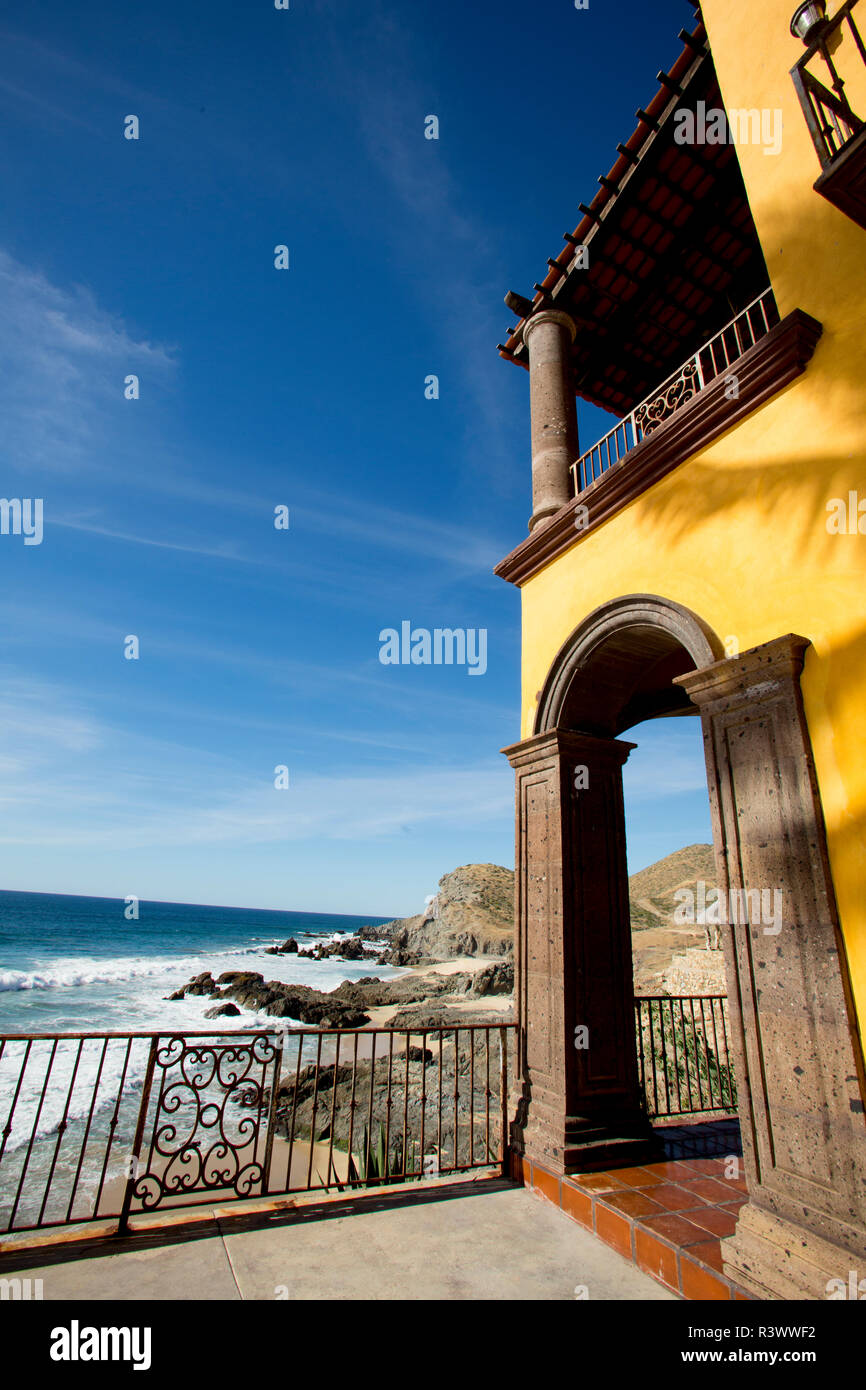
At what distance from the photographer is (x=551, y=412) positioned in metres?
7.09

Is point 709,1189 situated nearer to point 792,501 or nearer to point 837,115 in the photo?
point 792,501

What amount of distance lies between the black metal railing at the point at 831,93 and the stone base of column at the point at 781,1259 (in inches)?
221

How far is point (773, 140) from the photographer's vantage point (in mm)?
4613

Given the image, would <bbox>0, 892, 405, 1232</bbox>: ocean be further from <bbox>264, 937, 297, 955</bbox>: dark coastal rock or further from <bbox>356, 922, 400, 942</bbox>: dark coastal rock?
<bbox>356, 922, 400, 942</bbox>: dark coastal rock

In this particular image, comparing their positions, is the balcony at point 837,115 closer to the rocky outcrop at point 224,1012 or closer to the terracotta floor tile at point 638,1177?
the terracotta floor tile at point 638,1177

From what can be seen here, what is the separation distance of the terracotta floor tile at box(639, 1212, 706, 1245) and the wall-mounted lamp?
7424 mm

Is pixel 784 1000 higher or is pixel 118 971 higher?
pixel 784 1000

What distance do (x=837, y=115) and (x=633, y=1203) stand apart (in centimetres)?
698

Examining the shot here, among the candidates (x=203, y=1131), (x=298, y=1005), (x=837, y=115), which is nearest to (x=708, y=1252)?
(x=837, y=115)

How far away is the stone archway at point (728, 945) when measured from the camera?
2.96m

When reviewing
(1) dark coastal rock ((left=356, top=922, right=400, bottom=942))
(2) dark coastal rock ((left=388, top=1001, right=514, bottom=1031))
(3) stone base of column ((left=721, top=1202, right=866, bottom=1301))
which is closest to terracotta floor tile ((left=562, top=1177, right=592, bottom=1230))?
(3) stone base of column ((left=721, top=1202, right=866, bottom=1301))

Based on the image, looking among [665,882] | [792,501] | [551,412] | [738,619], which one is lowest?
[665,882]
